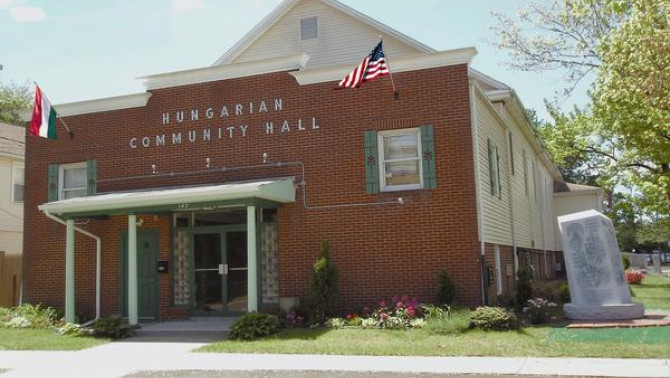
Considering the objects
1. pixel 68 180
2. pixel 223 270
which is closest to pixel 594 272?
pixel 223 270

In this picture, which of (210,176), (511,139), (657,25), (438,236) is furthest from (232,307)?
(657,25)

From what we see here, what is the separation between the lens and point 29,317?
50.3 feet

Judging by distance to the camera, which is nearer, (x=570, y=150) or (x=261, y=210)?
(x=261, y=210)

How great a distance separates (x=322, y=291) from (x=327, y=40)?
37.0 feet

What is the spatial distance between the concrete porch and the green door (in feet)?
2.86

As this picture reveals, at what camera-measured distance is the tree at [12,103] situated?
138 feet

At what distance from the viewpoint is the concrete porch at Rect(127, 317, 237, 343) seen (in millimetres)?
12898

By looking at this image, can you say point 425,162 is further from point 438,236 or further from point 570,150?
point 570,150

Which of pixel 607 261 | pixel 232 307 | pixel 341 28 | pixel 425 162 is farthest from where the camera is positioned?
pixel 341 28

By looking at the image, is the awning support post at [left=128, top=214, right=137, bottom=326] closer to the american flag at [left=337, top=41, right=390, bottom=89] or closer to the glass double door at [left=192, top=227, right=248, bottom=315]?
the glass double door at [left=192, top=227, right=248, bottom=315]

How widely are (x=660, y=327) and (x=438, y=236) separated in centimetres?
451

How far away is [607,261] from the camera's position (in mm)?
12945

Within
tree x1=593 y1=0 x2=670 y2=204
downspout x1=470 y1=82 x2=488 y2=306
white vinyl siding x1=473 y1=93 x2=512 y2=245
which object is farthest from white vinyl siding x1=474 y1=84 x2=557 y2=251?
tree x1=593 y1=0 x2=670 y2=204

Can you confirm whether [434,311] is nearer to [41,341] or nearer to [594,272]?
[594,272]
